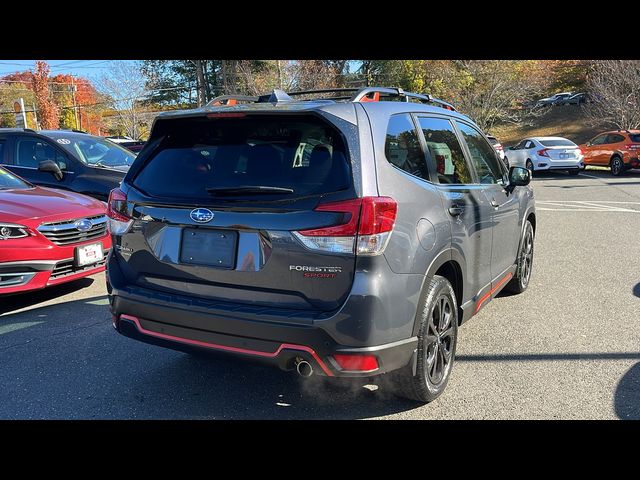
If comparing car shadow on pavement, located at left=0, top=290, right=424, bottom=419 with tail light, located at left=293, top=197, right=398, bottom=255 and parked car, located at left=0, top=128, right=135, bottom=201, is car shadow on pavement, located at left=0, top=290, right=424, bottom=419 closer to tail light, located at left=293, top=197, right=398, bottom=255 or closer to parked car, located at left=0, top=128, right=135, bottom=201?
tail light, located at left=293, top=197, right=398, bottom=255

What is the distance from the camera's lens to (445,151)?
3.72 meters

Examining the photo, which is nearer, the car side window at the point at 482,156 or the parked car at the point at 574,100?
the car side window at the point at 482,156

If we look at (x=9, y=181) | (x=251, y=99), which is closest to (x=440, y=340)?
(x=251, y=99)

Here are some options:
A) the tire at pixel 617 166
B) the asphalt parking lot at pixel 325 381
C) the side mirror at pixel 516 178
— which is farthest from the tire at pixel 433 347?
the tire at pixel 617 166

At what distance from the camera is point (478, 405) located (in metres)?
3.26

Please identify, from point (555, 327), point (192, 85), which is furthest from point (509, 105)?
point (555, 327)

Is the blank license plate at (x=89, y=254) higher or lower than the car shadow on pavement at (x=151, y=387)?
higher

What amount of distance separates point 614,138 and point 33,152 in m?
20.0

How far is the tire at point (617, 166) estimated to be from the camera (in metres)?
19.2

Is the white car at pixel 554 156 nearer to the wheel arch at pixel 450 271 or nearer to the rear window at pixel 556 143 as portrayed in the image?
the rear window at pixel 556 143

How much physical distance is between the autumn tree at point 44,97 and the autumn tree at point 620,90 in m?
49.0

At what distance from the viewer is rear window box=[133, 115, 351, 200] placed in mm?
2723

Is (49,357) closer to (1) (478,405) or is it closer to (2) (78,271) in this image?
(2) (78,271)

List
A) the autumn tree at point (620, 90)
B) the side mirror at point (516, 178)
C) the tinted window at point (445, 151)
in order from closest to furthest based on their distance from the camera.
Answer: the tinted window at point (445, 151)
the side mirror at point (516, 178)
the autumn tree at point (620, 90)
